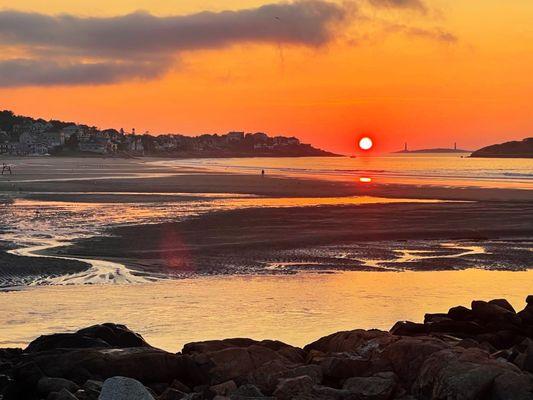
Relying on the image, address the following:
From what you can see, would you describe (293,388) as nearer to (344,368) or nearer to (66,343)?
(344,368)

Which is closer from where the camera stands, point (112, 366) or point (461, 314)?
point (112, 366)

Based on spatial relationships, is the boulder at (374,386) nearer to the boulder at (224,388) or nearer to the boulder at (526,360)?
the boulder at (224,388)

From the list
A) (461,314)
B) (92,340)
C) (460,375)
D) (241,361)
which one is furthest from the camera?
(461,314)

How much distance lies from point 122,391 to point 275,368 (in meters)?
3.16

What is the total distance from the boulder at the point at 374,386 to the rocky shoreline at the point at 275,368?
14 millimetres

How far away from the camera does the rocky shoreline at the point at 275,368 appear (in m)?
10.0

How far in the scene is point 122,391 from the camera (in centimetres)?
933

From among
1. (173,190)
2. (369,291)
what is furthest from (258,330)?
(173,190)

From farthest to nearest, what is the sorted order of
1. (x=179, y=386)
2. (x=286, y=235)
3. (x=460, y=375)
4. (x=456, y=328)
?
(x=286, y=235) → (x=456, y=328) → (x=179, y=386) → (x=460, y=375)

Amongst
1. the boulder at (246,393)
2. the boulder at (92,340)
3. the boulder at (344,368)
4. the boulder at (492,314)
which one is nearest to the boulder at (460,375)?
the boulder at (344,368)

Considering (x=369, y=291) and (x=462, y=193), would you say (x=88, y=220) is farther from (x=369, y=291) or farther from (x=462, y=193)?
(x=462, y=193)

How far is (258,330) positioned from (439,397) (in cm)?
695

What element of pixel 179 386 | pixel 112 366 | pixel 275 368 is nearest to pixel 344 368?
pixel 275 368

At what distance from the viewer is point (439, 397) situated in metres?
10.0
